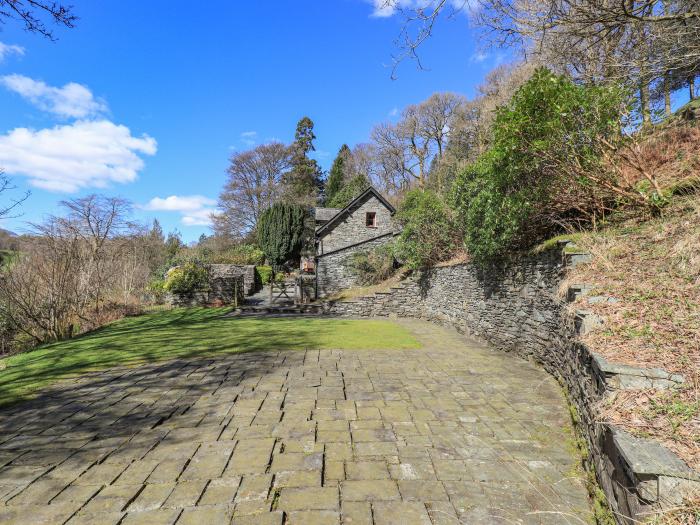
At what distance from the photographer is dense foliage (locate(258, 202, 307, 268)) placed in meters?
25.2

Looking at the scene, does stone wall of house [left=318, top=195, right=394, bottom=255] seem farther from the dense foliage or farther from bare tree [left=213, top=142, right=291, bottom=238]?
bare tree [left=213, top=142, right=291, bottom=238]

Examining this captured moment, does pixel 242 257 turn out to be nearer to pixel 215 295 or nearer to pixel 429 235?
pixel 215 295

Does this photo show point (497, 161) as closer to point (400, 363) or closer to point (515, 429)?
point (400, 363)

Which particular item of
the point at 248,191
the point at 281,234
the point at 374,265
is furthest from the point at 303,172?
the point at 374,265

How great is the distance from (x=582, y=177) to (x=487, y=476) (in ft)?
14.8

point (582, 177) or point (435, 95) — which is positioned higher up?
point (435, 95)

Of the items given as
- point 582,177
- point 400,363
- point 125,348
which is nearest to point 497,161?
point 582,177

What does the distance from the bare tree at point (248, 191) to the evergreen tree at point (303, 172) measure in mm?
1342

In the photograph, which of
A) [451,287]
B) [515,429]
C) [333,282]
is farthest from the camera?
[333,282]

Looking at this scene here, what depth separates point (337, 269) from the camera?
19.7 meters

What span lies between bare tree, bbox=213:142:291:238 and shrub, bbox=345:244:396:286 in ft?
50.3

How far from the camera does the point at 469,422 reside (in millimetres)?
3484

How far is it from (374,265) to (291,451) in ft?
47.5

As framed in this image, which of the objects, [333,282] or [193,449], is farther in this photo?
[333,282]
